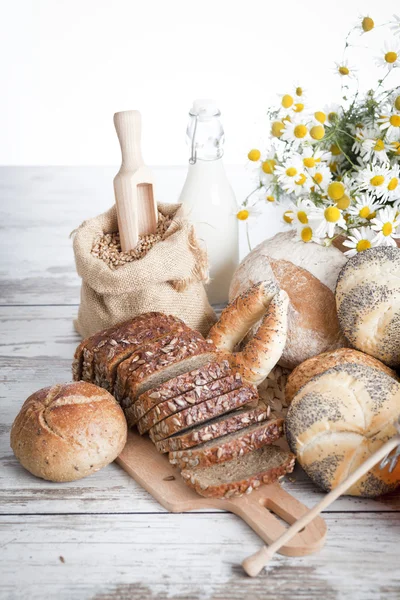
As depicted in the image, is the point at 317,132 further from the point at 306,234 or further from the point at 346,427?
the point at 346,427

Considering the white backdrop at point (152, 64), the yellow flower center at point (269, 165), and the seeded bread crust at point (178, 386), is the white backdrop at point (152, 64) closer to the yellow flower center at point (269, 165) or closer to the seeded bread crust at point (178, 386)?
the yellow flower center at point (269, 165)

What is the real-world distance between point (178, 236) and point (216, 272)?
0.40 meters

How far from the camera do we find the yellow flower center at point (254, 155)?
2.06m

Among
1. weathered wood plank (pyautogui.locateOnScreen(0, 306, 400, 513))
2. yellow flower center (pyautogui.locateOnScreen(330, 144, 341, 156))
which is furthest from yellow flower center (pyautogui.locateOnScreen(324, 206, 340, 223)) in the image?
weathered wood plank (pyautogui.locateOnScreen(0, 306, 400, 513))

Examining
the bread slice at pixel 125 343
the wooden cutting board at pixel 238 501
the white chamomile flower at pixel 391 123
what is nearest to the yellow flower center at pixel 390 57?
the white chamomile flower at pixel 391 123

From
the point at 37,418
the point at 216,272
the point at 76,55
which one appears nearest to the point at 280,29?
the point at 76,55

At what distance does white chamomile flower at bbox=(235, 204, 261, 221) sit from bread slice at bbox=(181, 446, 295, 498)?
78 cm

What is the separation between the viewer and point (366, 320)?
174cm

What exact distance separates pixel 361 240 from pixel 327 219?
11 centimetres

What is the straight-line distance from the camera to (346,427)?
1440 mm

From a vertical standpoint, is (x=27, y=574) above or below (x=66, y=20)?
below

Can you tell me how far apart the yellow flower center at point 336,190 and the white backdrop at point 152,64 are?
2411mm

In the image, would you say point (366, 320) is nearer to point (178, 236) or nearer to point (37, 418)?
point (178, 236)

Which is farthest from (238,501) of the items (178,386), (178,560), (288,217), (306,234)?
(288,217)
